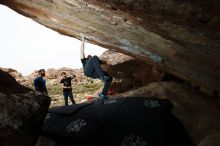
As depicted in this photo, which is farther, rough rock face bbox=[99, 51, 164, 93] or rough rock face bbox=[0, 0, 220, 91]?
rough rock face bbox=[99, 51, 164, 93]

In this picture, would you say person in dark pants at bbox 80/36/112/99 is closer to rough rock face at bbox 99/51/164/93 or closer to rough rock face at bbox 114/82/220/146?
rough rock face at bbox 114/82/220/146

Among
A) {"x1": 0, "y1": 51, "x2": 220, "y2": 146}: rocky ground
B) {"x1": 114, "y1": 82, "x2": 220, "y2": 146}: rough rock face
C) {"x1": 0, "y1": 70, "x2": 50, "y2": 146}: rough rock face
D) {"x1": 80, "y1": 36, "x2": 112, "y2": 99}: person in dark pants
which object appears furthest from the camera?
{"x1": 114, "y1": 82, "x2": 220, "y2": 146}: rough rock face

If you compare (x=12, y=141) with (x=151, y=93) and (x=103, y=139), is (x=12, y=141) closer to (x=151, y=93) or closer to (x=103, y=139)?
(x=103, y=139)

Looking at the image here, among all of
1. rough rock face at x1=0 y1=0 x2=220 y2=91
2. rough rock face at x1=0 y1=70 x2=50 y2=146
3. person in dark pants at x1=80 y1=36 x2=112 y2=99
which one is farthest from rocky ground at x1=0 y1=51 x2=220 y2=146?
rough rock face at x1=0 y1=0 x2=220 y2=91

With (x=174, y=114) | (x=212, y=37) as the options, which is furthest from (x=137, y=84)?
(x=212, y=37)

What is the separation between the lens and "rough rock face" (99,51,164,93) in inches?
748

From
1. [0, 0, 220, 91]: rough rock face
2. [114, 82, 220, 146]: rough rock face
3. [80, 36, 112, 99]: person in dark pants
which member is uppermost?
[0, 0, 220, 91]: rough rock face

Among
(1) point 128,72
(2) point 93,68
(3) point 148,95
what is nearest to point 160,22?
(2) point 93,68

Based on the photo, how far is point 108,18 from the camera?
8.99 metres

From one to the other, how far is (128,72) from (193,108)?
5811mm

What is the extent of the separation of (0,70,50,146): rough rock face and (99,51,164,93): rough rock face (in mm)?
8883

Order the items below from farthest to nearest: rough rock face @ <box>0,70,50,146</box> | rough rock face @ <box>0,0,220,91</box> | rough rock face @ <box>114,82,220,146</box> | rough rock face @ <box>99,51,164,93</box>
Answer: rough rock face @ <box>99,51,164,93</box>, rough rock face @ <box>114,82,220,146</box>, rough rock face @ <box>0,70,50,146</box>, rough rock face @ <box>0,0,220,91</box>

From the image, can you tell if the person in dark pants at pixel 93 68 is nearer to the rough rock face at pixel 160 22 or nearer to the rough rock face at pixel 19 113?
the rough rock face at pixel 160 22

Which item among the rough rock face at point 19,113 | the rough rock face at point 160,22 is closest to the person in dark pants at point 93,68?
the rough rock face at point 160,22
